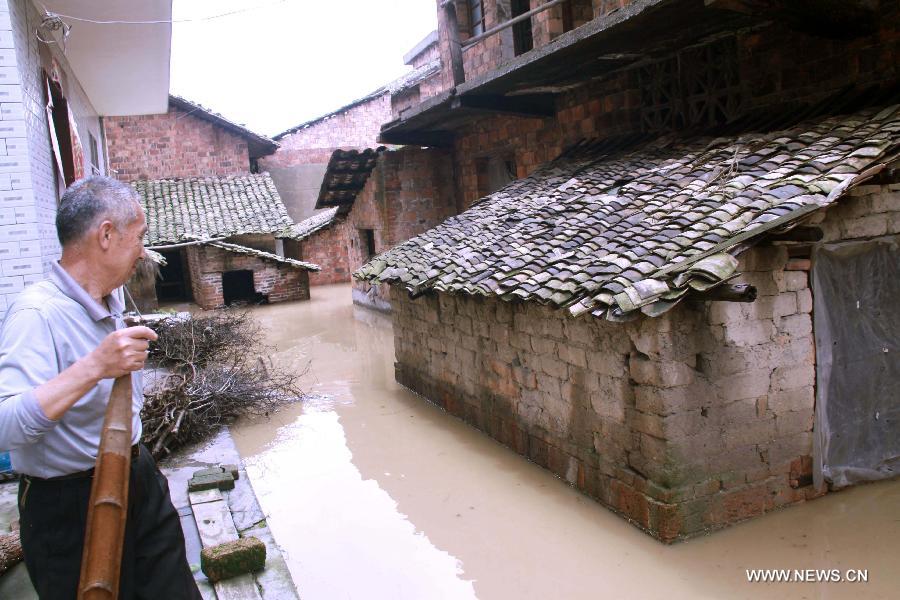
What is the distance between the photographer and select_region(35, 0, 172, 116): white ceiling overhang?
24.0 feet

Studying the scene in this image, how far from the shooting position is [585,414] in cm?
619

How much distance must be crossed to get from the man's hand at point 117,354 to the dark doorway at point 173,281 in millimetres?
20246

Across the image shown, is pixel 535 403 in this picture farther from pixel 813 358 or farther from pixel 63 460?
pixel 63 460

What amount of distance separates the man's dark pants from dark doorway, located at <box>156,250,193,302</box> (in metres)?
19.8

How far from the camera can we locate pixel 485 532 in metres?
5.88

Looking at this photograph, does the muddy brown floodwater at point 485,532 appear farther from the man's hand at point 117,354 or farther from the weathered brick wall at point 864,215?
the man's hand at point 117,354

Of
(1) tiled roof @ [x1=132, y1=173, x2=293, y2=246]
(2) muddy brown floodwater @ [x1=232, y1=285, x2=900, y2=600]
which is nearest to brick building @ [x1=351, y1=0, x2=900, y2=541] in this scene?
(2) muddy brown floodwater @ [x1=232, y1=285, x2=900, y2=600]

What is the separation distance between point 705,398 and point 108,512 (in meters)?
4.30

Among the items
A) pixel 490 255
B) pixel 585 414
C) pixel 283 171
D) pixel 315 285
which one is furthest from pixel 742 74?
pixel 283 171

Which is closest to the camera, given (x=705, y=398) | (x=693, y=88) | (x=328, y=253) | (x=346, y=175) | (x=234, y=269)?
(x=705, y=398)

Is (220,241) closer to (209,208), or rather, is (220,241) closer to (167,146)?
(209,208)

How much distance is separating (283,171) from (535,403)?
21.1 metres

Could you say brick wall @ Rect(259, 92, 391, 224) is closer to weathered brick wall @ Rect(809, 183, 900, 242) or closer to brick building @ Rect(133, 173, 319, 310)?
brick building @ Rect(133, 173, 319, 310)

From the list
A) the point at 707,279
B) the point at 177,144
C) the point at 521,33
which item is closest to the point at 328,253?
the point at 177,144
